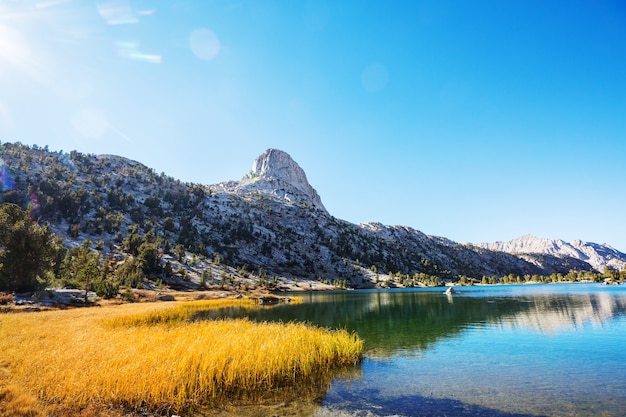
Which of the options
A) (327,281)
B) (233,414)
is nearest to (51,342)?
(233,414)

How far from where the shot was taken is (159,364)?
16438 millimetres

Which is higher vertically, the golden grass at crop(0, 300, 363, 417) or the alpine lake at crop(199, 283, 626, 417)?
the golden grass at crop(0, 300, 363, 417)

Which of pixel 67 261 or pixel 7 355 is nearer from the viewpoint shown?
pixel 7 355

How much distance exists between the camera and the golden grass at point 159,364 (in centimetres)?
1379

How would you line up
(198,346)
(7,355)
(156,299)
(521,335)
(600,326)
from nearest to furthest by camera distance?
1. (7,355)
2. (198,346)
3. (521,335)
4. (600,326)
5. (156,299)

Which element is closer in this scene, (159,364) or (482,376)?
(159,364)

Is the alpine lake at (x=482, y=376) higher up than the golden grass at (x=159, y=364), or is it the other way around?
the golden grass at (x=159, y=364)

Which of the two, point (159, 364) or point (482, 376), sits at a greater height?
point (159, 364)

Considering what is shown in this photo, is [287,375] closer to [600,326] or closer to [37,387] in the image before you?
[37,387]

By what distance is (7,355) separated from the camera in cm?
1738

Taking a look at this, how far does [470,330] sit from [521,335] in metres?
5.56

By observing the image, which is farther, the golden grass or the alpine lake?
the alpine lake

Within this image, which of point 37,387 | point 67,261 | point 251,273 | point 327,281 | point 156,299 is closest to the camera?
point 37,387

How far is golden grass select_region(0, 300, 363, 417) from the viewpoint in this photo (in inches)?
543
